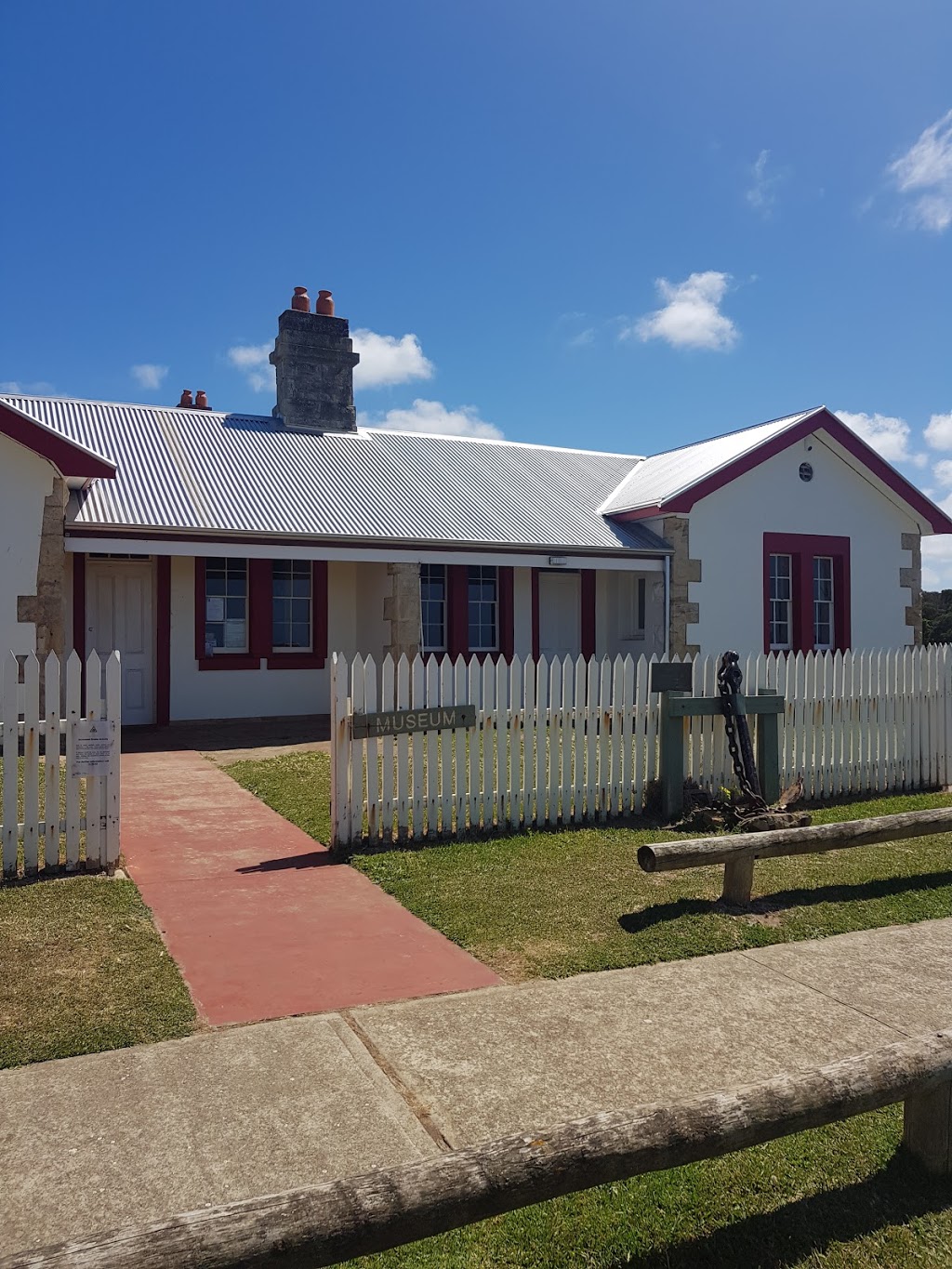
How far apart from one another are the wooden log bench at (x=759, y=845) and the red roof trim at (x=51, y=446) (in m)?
9.09

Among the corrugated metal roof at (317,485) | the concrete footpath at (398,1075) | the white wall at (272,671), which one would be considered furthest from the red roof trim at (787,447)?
the concrete footpath at (398,1075)

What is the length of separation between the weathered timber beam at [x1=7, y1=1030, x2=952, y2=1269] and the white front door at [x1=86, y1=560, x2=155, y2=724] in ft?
42.3

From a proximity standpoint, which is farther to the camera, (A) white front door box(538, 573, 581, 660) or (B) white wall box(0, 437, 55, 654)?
(A) white front door box(538, 573, 581, 660)

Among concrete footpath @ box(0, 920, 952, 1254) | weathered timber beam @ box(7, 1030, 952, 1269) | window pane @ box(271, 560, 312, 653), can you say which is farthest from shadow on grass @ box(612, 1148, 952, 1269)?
window pane @ box(271, 560, 312, 653)

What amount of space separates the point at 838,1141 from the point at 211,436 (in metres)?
15.4

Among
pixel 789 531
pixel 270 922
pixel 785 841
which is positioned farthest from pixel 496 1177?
pixel 789 531

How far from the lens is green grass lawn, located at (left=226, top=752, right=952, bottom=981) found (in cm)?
532

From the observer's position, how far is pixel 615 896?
20.2ft

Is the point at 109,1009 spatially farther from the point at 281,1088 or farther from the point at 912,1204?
the point at 912,1204

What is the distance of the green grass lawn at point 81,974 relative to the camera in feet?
13.4

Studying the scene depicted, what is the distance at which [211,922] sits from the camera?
5703mm

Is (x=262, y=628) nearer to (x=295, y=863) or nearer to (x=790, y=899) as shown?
(x=295, y=863)

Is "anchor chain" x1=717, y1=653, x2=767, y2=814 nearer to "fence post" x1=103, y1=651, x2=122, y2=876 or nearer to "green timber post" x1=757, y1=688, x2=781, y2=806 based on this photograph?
"green timber post" x1=757, y1=688, x2=781, y2=806

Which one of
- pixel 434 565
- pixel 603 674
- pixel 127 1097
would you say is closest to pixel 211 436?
pixel 434 565
